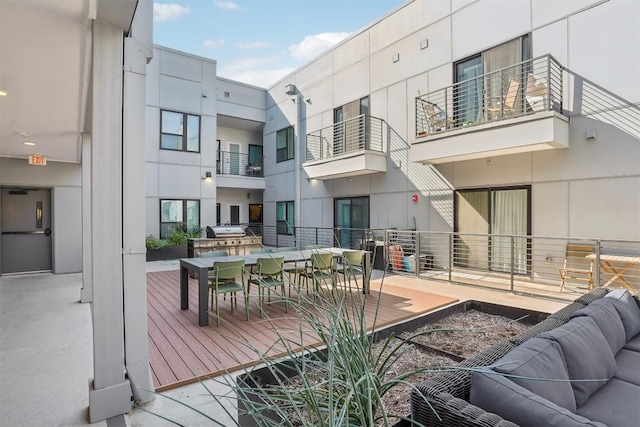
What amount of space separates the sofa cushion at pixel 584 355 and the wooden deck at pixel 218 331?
1.17 meters

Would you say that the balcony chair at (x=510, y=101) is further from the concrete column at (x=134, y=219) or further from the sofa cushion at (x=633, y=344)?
the concrete column at (x=134, y=219)

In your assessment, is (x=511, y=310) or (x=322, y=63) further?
(x=322, y=63)

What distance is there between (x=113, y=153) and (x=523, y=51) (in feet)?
25.3

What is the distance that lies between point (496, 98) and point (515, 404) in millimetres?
6707

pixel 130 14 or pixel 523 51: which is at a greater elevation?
pixel 523 51

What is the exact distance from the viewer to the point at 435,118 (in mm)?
8234

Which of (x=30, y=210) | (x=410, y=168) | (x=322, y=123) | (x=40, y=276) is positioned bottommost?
(x=40, y=276)

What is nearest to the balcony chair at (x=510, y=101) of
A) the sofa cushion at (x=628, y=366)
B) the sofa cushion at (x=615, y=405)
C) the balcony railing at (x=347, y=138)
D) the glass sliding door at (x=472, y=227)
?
the glass sliding door at (x=472, y=227)

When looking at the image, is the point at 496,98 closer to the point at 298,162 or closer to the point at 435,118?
the point at 435,118

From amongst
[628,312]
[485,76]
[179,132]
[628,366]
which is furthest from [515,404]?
[179,132]

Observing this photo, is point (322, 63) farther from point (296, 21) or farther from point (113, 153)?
point (113, 153)

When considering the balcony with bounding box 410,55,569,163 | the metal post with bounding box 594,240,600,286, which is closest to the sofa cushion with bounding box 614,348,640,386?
the metal post with bounding box 594,240,600,286

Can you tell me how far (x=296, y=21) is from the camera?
22.1 ft

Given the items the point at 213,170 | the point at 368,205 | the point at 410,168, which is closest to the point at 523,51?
the point at 410,168
